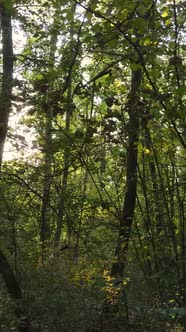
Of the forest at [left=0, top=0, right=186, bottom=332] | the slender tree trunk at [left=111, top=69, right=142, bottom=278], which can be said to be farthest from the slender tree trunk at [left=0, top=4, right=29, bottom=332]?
the slender tree trunk at [left=111, top=69, right=142, bottom=278]

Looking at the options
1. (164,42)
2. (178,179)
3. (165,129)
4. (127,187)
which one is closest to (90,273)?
(127,187)

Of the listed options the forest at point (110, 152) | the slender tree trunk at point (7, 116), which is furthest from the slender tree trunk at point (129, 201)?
the slender tree trunk at point (7, 116)

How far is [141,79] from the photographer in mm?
4641

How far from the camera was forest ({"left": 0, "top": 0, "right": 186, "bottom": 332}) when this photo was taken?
326cm

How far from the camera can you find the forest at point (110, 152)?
3262mm

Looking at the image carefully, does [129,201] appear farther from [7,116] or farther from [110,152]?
[7,116]

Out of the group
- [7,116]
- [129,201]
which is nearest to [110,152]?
[129,201]

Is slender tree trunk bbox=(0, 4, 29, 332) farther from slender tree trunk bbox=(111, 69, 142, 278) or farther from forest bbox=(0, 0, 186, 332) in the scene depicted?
slender tree trunk bbox=(111, 69, 142, 278)

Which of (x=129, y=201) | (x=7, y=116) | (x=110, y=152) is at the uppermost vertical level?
(x=7, y=116)

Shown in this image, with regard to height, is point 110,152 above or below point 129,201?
above

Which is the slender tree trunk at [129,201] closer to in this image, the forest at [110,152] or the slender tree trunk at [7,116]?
the forest at [110,152]

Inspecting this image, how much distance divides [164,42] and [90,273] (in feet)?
11.2

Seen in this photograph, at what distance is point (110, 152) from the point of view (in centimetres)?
561

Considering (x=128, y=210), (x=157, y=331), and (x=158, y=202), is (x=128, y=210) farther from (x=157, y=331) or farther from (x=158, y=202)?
(x=157, y=331)
